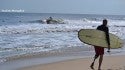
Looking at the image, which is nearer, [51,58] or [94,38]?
[94,38]

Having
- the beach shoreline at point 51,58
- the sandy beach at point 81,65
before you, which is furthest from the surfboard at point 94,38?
the beach shoreline at point 51,58

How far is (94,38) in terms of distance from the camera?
10781mm

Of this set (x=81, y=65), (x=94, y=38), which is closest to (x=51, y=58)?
(x=81, y=65)

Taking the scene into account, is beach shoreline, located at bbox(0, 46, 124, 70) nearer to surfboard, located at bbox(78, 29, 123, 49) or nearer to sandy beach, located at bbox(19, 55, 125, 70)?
sandy beach, located at bbox(19, 55, 125, 70)

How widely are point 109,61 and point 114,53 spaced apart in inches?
99.4

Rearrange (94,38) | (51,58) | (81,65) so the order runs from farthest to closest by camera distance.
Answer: (51,58) → (81,65) → (94,38)

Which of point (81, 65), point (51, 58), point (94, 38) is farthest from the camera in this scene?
point (51, 58)

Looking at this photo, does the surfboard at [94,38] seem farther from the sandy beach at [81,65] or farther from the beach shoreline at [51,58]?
the beach shoreline at [51,58]

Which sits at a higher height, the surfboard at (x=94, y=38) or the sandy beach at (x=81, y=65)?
the surfboard at (x=94, y=38)

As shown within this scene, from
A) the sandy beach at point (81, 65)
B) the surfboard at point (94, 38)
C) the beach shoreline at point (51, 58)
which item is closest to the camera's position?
the surfboard at point (94, 38)

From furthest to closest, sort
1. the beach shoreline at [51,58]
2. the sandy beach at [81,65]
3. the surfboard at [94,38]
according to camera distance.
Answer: the beach shoreline at [51,58] < the sandy beach at [81,65] < the surfboard at [94,38]

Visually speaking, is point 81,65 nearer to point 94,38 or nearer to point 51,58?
point 94,38

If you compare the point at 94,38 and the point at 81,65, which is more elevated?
the point at 94,38

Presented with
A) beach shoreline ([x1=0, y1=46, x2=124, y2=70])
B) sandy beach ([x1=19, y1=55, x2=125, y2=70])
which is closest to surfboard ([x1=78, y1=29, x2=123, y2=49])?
sandy beach ([x1=19, y1=55, x2=125, y2=70])
